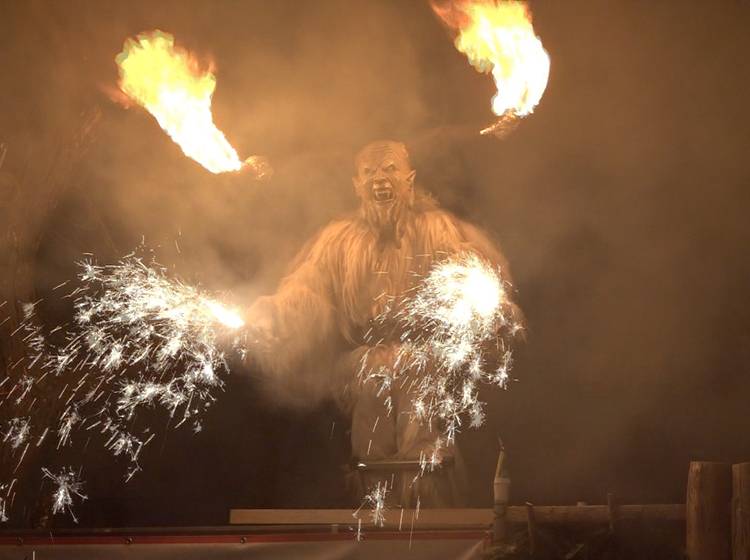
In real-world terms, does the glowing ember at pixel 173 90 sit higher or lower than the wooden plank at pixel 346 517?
higher

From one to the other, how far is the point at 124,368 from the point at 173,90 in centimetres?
213

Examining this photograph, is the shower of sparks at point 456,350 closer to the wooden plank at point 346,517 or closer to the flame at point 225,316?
the wooden plank at point 346,517

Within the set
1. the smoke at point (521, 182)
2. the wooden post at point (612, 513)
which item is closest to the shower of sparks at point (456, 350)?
the smoke at point (521, 182)

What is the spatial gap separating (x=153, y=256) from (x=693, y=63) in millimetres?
4313

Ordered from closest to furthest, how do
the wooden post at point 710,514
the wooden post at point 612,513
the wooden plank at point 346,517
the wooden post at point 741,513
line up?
the wooden post at point 741,513 < the wooden post at point 710,514 < the wooden post at point 612,513 < the wooden plank at point 346,517

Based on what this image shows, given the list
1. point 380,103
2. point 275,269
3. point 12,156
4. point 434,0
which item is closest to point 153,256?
point 275,269

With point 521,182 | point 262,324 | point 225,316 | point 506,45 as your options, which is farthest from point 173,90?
point 521,182

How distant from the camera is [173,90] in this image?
6023 mm

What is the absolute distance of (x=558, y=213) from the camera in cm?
603

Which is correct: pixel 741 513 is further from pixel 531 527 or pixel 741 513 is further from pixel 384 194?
pixel 384 194

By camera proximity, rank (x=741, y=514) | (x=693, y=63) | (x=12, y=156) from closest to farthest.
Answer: (x=741, y=514) < (x=693, y=63) < (x=12, y=156)

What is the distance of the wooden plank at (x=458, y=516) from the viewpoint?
13.2ft

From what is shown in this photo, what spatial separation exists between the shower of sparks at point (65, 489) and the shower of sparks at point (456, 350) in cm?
226

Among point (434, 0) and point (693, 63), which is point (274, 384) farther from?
point (693, 63)
